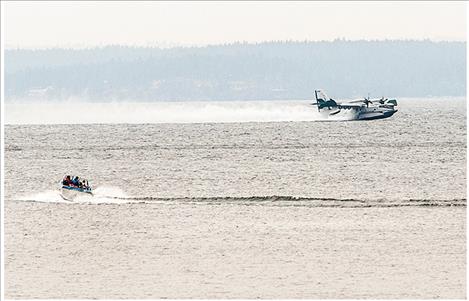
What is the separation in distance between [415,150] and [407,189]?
37.2 meters

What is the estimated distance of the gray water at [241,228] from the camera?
32219mm

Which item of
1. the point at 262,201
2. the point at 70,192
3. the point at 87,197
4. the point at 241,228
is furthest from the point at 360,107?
the point at 241,228

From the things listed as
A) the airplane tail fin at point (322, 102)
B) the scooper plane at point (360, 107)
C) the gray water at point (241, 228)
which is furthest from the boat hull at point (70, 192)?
the airplane tail fin at point (322, 102)

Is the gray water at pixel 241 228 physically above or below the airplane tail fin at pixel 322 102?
above

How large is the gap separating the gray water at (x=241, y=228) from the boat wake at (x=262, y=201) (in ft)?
0.32

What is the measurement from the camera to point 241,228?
42.9 metres

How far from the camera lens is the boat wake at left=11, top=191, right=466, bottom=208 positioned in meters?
50.9

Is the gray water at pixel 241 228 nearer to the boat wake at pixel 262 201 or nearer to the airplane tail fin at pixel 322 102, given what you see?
the boat wake at pixel 262 201

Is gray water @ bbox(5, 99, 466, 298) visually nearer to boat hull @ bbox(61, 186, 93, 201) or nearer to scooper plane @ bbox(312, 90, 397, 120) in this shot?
boat hull @ bbox(61, 186, 93, 201)

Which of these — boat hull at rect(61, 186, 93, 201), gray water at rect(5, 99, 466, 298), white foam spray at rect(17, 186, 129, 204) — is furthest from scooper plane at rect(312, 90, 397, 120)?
boat hull at rect(61, 186, 93, 201)

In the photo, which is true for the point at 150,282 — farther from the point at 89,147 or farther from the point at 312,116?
the point at 312,116

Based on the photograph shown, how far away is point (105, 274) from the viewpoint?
33.9 meters

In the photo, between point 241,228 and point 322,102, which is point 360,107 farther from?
point 241,228

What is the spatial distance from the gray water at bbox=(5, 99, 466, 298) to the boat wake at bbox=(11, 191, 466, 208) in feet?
0.32
